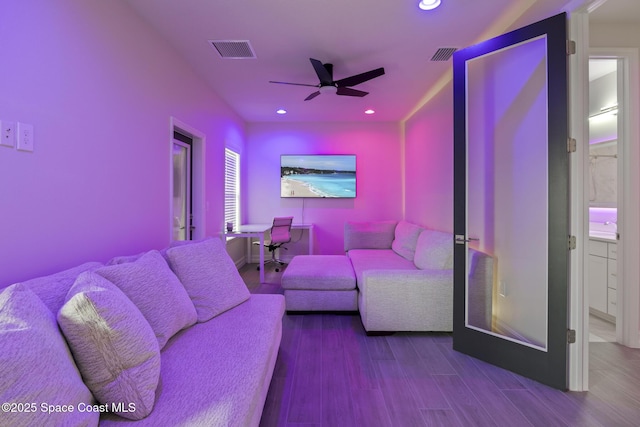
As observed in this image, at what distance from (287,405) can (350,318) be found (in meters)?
1.42

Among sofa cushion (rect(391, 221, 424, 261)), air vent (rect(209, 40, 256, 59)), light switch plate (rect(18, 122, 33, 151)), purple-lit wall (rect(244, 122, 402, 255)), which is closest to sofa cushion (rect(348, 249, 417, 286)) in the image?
sofa cushion (rect(391, 221, 424, 261))

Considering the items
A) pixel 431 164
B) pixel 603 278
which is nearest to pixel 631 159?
pixel 603 278

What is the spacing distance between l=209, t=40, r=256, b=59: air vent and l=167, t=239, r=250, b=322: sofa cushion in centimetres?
190

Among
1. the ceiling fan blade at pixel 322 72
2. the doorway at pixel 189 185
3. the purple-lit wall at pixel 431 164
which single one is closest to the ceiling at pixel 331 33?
the ceiling fan blade at pixel 322 72

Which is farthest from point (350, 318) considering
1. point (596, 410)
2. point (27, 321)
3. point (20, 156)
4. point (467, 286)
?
point (20, 156)

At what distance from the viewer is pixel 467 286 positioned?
7.51 ft

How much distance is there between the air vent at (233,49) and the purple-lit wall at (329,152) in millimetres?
2589

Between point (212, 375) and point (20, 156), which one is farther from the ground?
point (20, 156)

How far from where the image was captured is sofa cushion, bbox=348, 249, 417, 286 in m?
3.29

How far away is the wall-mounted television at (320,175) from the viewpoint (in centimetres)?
549

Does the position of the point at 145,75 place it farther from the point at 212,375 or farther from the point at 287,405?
the point at 287,405

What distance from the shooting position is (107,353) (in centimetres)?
102

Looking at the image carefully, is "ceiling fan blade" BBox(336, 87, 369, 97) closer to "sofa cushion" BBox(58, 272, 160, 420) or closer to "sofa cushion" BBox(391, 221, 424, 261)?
"sofa cushion" BBox(391, 221, 424, 261)

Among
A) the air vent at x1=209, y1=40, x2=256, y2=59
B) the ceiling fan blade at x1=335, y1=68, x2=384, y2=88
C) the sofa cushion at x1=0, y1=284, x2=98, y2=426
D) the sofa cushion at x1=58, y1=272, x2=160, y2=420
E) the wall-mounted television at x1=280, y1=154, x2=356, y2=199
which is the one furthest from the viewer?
the wall-mounted television at x1=280, y1=154, x2=356, y2=199
